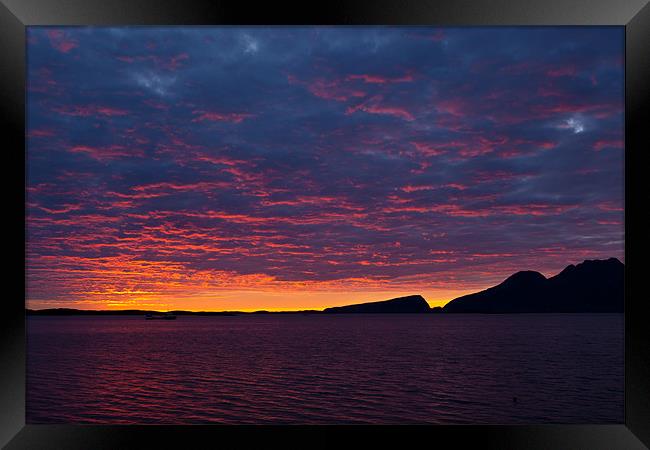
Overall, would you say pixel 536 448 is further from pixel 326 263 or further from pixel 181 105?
pixel 181 105

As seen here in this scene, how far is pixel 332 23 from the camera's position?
2.29m

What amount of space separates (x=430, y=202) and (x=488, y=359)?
35483 millimetres

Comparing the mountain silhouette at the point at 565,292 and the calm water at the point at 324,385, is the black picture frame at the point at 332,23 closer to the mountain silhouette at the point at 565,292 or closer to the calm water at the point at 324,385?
the calm water at the point at 324,385

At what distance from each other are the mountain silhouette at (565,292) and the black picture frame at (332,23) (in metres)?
79.0

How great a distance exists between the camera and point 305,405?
54.6 ft

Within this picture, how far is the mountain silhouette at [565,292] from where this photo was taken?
7906cm

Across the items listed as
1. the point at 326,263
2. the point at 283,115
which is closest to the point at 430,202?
the point at 326,263

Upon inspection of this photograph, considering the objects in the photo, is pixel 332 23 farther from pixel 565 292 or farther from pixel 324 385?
pixel 565 292

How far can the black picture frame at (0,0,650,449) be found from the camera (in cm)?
224

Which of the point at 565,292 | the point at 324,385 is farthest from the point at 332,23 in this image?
the point at 565,292

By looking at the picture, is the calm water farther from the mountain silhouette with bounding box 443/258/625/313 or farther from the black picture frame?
the mountain silhouette with bounding box 443/258/625/313

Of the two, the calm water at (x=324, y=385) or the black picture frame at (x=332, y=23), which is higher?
the black picture frame at (x=332, y=23)

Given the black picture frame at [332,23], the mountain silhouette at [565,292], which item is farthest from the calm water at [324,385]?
the mountain silhouette at [565,292]

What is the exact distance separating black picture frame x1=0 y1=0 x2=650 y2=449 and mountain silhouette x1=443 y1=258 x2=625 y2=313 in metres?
79.0
